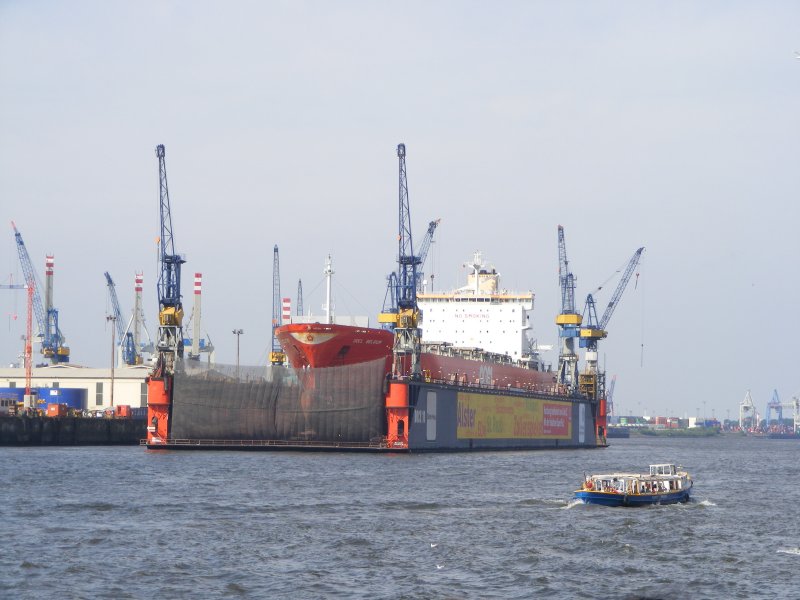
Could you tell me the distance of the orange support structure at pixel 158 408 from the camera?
324ft

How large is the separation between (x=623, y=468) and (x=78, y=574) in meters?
62.1

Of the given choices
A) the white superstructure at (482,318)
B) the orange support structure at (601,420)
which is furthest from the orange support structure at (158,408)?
the orange support structure at (601,420)

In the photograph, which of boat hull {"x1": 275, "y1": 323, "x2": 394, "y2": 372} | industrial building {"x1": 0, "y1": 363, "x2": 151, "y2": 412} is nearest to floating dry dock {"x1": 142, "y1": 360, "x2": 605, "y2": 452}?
boat hull {"x1": 275, "y1": 323, "x2": 394, "y2": 372}

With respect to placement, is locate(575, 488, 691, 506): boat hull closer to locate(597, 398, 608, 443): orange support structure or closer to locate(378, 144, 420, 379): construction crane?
locate(378, 144, 420, 379): construction crane

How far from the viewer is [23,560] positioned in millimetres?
41375

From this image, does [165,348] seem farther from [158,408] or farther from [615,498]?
[615,498]

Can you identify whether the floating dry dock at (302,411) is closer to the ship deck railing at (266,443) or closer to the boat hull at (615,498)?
the ship deck railing at (266,443)

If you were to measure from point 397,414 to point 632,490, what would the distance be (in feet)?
118

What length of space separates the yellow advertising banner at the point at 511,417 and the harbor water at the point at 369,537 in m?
30.5

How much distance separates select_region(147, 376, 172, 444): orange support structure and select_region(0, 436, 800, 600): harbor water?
21.1 m

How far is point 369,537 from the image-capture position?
47.6 m

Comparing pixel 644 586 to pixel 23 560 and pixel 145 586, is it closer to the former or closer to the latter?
pixel 145 586

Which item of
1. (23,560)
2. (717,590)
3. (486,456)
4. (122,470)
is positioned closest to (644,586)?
(717,590)

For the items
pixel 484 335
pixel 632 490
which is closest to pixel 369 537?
pixel 632 490
